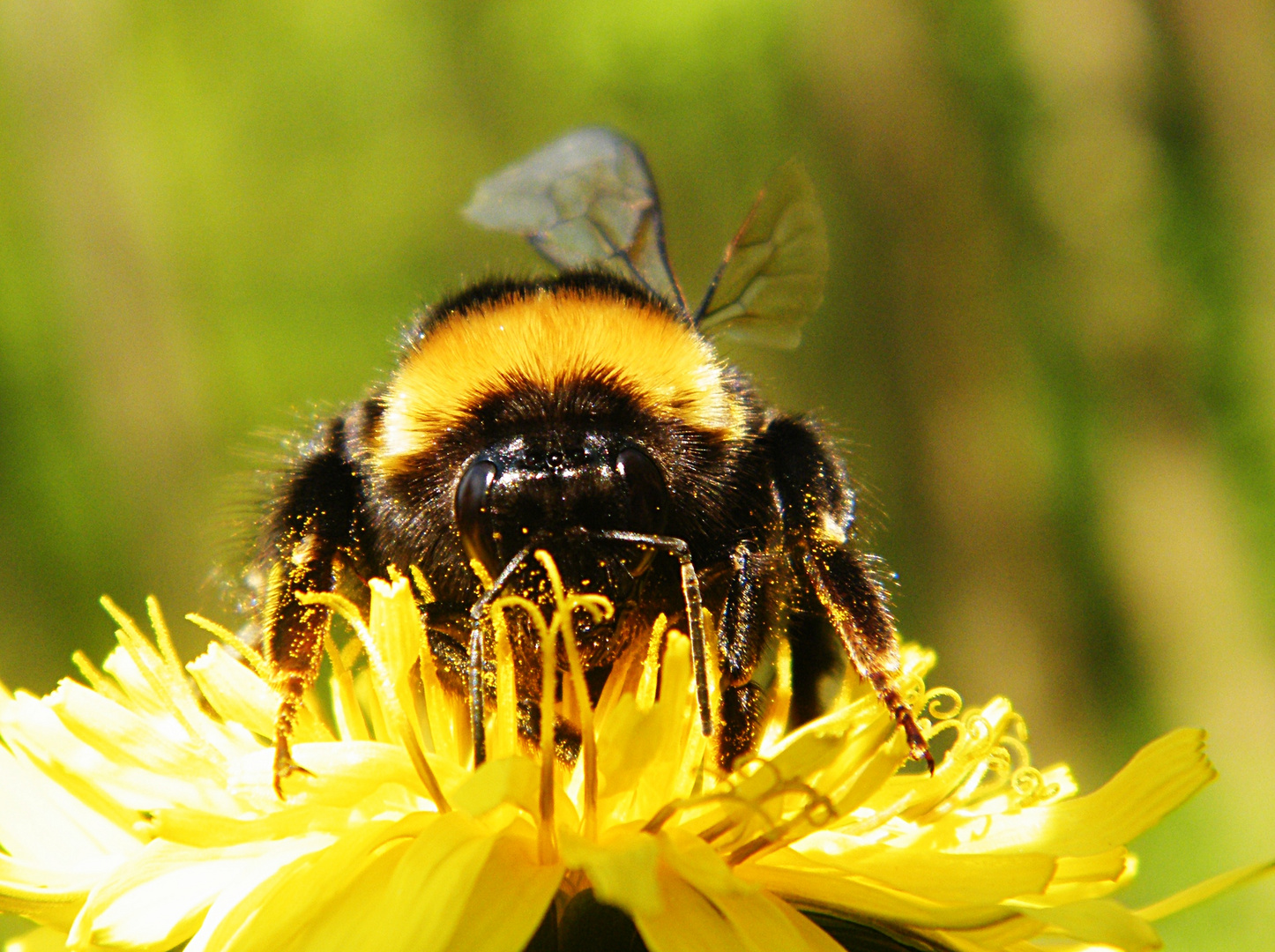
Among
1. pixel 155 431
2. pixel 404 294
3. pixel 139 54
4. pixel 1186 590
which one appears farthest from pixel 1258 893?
pixel 139 54

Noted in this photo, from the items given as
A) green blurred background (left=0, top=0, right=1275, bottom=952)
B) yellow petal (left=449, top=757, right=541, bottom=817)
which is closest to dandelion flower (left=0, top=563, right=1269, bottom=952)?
yellow petal (left=449, top=757, right=541, bottom=817)

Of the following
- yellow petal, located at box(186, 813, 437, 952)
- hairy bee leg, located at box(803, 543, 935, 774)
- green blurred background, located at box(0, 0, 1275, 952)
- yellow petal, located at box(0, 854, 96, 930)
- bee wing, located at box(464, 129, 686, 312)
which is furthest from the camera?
green blurred background, located at box(0, 0, 1275, 952)

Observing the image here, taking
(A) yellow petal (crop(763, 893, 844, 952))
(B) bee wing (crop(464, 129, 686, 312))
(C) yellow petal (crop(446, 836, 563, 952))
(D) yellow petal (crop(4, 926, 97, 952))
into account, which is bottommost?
(D) yellow petal (crop(4, 926, 97, 952))

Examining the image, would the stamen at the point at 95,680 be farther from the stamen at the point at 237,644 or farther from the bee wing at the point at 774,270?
the bee wing at the point at 774,270

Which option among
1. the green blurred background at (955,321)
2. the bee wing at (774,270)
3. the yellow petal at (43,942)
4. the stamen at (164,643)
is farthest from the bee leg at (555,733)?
the green blurred background at (955,321)

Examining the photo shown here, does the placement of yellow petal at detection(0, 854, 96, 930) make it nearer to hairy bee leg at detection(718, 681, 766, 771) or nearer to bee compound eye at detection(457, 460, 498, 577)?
bee compound eye at detection(457, 460, 498, 577)

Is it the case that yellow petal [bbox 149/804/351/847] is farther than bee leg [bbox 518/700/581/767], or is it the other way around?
bee leg [bbox 518/700/581/767]
